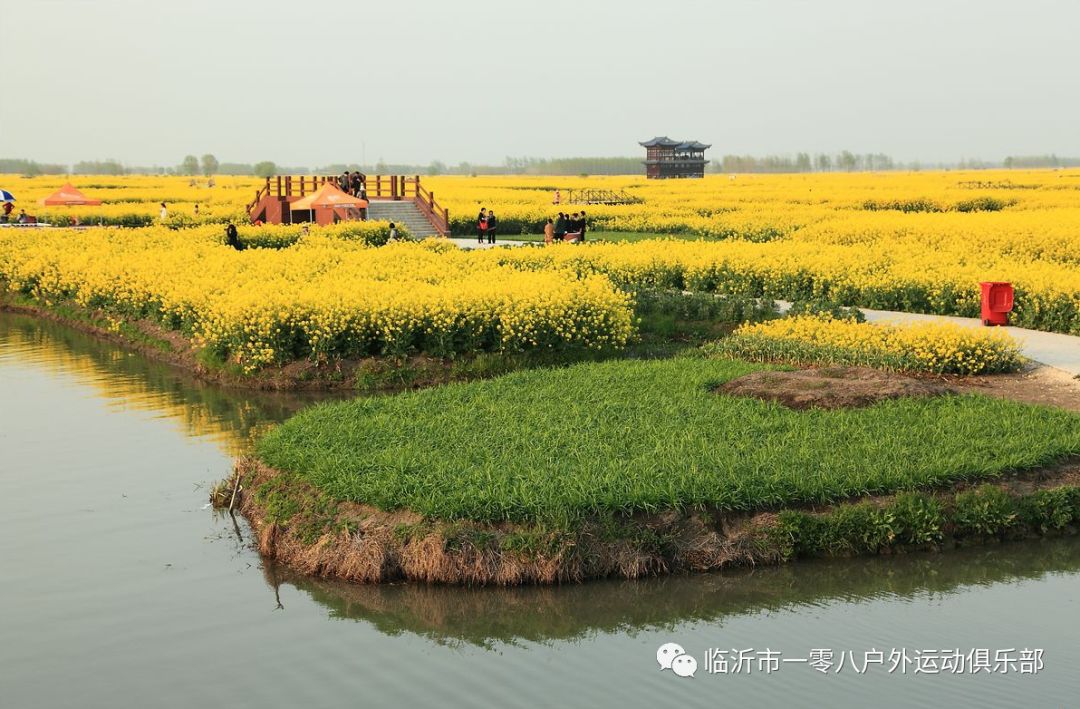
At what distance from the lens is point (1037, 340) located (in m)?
22.9

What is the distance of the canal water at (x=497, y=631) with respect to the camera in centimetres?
983

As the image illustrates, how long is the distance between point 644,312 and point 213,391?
380 inches

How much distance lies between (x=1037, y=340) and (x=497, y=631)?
50.5 ft

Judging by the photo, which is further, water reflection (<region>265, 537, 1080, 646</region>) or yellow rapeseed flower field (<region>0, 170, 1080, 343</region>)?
yellow rapeseed flower field (<region>0, 170, 1080, 343</region>)

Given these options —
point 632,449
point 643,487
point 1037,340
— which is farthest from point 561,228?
point 643,487

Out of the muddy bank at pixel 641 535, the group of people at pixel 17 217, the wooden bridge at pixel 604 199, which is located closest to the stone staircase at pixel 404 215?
the group of people at pixel 17 217

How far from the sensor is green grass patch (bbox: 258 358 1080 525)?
1274 centimetres

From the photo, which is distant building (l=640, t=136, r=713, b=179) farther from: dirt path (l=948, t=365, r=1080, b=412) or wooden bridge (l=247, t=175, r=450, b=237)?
dirt path (l=948, t=365, r=1080, b=412)

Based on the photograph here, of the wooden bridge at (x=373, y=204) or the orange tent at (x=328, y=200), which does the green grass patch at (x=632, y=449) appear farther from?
the wooden bridge at (x=373, y=204)

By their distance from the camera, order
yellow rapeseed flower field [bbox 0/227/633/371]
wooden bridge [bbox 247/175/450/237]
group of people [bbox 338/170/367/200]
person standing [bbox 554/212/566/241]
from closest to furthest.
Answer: yellow rapeseed flower field [bbox 0/227/633/371], person standing [bbox 554/212/566/241], wooden bridge [bbox 247/175/450/237], group of people [bbox 338/170/367/200]

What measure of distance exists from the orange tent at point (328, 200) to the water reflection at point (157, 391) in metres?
17.3

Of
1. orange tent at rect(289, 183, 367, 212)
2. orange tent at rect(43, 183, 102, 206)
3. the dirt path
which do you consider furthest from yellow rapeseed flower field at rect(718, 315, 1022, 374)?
orange tent at rect(43, 183, 102, 206)

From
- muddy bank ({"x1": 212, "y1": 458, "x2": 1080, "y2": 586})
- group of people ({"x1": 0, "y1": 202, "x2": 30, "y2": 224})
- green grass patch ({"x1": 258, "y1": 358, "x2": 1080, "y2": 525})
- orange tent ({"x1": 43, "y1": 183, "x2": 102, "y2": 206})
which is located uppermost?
orange tent ({"x1": 43, "y1": 183, "x2": 102, "y2": 206})

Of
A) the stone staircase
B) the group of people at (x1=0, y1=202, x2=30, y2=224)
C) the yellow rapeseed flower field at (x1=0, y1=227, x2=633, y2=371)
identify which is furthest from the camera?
the group of people at (x1=0, y1=202, x2=30, y2=224)
